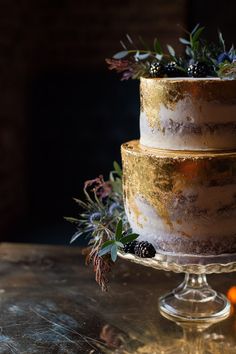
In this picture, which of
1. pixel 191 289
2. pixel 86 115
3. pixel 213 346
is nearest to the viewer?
pixel 213 346

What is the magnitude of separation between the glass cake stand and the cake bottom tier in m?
0.03

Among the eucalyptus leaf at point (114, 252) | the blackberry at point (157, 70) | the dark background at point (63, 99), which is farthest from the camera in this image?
the dark background at point (63, 99)

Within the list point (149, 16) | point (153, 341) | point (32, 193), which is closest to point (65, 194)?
point (32, 193)

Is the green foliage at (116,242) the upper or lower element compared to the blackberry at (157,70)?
lower

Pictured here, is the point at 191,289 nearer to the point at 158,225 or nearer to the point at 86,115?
the point at 158,225

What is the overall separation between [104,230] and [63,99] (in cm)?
237

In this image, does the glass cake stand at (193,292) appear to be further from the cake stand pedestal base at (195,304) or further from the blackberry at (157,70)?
the blackberry at (157,70)

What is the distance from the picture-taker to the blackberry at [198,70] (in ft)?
4.32

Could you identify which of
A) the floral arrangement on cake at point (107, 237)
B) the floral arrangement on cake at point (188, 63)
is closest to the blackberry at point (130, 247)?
the floral arrangement on cake at point (107, 237)

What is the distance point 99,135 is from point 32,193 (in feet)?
1.82

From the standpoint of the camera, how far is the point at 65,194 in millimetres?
3676

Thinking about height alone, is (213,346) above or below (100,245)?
below

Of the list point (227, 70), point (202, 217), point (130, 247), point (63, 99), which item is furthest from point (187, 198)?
point (63, 99)

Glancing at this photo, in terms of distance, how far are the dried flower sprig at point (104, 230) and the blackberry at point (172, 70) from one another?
276mm
